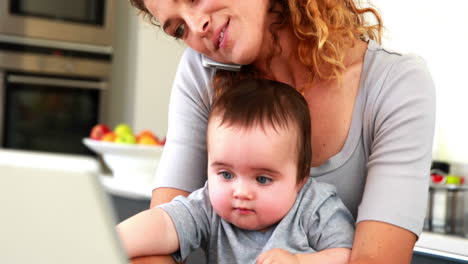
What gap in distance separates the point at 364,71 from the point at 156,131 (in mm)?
3365

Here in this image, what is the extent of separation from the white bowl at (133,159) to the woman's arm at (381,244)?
4.16 feet

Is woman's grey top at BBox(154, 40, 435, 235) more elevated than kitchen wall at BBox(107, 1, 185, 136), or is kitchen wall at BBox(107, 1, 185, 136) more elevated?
woman's grey top at BBox(154, 40, 435, 235)

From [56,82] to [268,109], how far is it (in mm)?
3409

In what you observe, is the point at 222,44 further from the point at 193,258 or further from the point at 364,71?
the point at 193,258

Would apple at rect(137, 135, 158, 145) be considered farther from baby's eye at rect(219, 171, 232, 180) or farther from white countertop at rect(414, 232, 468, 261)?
baby's eye at rect(219, 171, 232, 180)

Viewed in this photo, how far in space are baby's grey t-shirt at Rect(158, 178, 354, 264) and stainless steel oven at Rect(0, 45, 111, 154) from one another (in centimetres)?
329

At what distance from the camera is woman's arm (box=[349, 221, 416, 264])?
3.54 feet

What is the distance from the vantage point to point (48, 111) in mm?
4289

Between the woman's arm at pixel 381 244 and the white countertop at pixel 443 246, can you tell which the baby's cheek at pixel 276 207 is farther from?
the white countertop at pixel 443 246

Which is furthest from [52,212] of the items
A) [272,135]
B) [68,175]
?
[272,135]

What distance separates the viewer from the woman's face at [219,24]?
1.18m

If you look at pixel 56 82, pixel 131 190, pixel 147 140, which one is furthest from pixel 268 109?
pixel 56 82

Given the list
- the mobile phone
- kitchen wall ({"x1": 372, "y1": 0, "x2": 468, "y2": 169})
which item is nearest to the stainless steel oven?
kitchen wall ({"x1": 372, "y1": 0, "x2": 468, "y2": 169})

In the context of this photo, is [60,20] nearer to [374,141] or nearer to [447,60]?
[447,60]
